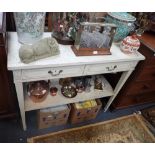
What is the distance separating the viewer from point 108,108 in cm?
180

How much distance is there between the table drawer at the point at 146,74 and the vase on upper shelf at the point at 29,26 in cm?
91

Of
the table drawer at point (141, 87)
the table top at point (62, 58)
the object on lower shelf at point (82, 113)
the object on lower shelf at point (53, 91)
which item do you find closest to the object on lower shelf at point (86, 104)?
the object on lower shelf at point (82, 113)

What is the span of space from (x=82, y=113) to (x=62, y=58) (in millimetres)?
643

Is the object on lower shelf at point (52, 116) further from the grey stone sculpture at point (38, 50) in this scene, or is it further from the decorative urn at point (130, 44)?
the decorative urn at point (130, 44)

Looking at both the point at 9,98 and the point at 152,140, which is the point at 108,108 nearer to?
the point at 152,140

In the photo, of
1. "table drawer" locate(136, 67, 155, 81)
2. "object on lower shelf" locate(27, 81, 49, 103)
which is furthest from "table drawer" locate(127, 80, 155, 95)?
"object on lower shelf" locate(27, 81, 49, 103)

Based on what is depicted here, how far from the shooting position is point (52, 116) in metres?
1.37

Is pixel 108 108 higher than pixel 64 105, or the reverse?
pixel 64 105

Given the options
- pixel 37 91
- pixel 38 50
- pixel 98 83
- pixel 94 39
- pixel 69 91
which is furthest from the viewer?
pixel 98 83

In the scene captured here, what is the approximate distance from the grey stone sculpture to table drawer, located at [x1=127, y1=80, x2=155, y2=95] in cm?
88

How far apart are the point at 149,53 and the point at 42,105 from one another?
3.06ft

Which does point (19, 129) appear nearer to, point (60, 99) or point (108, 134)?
point (60, 99)

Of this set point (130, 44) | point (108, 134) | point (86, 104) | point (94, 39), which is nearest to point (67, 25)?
point (94, 39)
